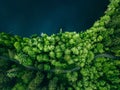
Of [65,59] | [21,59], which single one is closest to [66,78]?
[65,59]

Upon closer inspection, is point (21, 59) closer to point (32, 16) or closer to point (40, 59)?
point (40, 59)

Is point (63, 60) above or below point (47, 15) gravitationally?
below

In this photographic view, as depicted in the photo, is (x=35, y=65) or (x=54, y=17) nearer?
(x=35, y=65)

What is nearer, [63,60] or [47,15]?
[63,60]

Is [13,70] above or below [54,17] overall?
below

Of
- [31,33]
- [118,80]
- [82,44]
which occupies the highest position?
[31,33]
